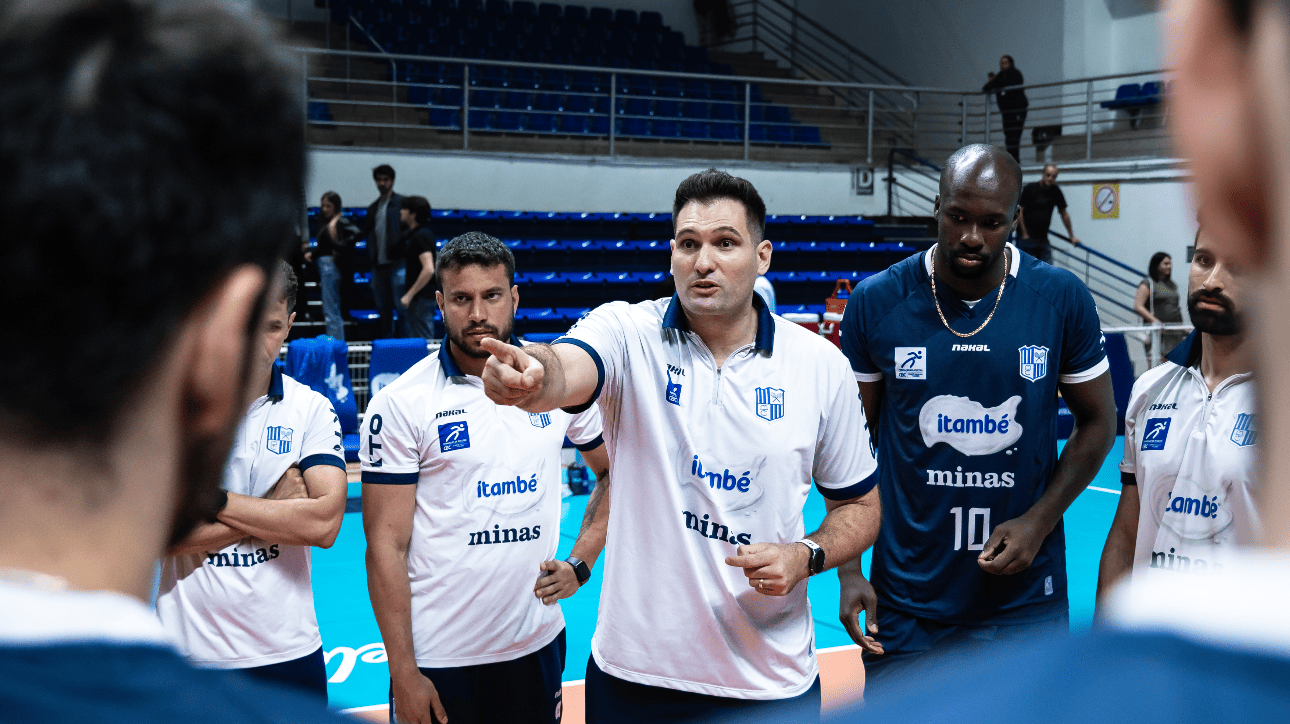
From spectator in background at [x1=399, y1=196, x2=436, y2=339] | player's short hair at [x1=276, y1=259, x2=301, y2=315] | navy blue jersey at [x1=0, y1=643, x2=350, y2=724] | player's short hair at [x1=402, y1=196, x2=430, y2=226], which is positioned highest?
player's short hair at [x1=402, y1=196, x2=430, y2=226]

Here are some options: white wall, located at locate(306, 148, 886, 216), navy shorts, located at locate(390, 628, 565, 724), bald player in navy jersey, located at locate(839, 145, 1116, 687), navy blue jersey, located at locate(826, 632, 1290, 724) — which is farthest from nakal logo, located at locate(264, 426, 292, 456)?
white wall, located at locate(306, 148, 886, 216)

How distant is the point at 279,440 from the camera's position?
11.1 feet

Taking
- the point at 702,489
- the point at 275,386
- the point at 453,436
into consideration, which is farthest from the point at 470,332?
the point at 702,489

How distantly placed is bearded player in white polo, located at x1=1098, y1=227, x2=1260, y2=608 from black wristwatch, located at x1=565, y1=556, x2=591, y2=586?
163cm

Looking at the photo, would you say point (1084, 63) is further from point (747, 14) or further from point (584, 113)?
point (584, 113)

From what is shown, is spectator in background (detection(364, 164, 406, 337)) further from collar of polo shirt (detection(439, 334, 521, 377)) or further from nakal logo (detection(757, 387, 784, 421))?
nakal logo (detection(757, 387, 784, 421))

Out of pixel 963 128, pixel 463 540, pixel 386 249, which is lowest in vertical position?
pixel 463 540

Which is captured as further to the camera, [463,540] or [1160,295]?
[1160,295]

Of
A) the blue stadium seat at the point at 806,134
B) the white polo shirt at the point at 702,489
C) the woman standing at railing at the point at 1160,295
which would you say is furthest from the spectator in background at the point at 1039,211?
the white polo shirt at the point at 702,489

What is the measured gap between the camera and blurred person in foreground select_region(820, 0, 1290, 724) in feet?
1.51

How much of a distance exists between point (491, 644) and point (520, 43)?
54.1 ft

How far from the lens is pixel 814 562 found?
→ 2.72 metres

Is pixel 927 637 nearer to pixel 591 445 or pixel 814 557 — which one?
pixel 814 557

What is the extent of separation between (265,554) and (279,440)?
36cm
